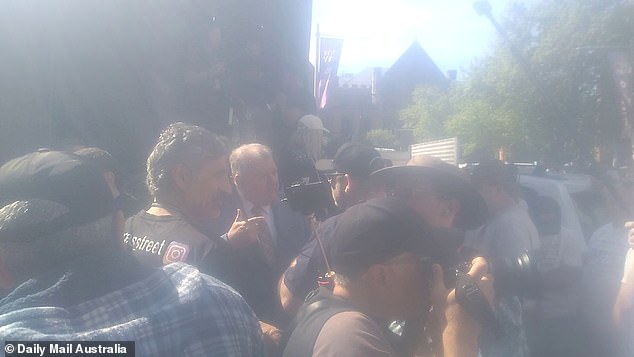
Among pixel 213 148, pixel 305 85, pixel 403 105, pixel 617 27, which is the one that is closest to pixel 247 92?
pixel 305 85

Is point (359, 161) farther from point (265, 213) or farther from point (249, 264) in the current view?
point (249, 264)

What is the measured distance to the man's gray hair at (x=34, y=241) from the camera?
4.71ft

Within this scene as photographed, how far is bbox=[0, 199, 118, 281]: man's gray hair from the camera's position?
4.71 ft

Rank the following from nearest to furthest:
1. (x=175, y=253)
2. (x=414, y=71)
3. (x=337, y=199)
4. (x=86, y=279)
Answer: (x=86, y=279)
(x=175, y=253)
(x=337, y=199)
(x=414, y=71)

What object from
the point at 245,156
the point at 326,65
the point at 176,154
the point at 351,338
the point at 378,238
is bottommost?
the point at 351,338

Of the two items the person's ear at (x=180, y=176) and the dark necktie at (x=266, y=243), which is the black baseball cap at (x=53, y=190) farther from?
the dark necktie at (x=266, y=243)

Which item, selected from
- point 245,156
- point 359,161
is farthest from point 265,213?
point 359,161

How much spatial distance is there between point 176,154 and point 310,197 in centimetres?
79

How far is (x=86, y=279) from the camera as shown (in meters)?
1.42

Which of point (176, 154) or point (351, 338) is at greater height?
point (176, 154)

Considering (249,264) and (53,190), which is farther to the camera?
(249,264)

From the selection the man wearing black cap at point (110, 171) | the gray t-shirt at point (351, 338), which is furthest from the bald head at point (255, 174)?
the gray t-shirt at point (351, 338)

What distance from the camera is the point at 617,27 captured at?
26984mm

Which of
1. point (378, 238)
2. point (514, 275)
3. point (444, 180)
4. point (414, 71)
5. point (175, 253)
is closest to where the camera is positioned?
point (378, 238)
